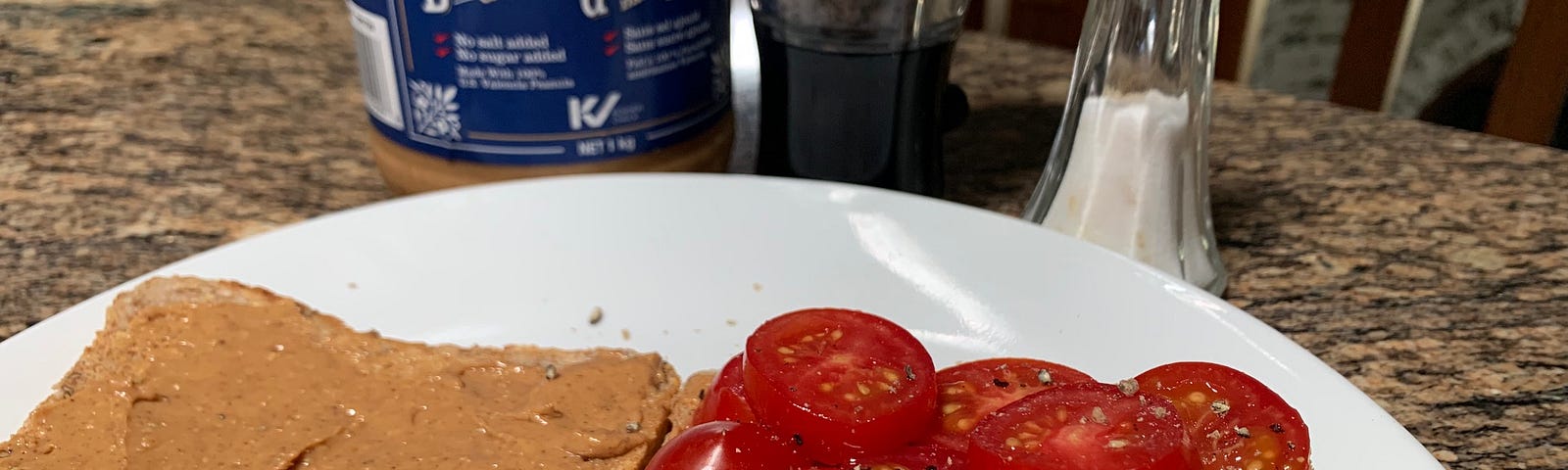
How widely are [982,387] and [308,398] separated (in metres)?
0.63

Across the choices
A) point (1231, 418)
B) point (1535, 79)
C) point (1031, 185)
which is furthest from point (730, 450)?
point (1535, 79)

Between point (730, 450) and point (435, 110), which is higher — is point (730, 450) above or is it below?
below

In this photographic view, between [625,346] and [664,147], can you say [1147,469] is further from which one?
[664,147]

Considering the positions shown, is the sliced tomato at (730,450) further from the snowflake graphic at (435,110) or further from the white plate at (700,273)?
the snowflake graphic at (435,110)

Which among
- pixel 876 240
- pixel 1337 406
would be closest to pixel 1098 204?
pixel 876 240

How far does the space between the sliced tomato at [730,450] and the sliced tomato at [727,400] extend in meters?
0.06

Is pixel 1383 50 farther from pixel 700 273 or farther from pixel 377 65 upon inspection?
pixel 377 65

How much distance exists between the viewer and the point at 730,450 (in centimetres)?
85

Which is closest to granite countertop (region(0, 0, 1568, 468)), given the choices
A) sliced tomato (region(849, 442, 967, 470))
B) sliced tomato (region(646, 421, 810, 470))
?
sliced tomato (region(849, 442, 967, 470))

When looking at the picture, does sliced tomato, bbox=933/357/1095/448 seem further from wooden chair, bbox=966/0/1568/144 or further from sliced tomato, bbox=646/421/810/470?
wooden chair, bbox=966/0/1568/144

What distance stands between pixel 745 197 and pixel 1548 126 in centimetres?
197

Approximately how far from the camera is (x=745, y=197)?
1.33 meters

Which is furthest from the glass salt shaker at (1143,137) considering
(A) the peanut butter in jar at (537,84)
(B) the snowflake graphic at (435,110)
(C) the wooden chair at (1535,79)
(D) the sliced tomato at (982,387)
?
(C) the wooden chair at (1535,79)

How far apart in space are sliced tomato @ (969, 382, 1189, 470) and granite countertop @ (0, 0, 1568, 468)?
0.48 metres
